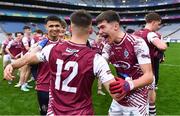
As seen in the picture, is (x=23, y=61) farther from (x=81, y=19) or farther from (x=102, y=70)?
(x=102, y=70)

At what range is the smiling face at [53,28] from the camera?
565 cm

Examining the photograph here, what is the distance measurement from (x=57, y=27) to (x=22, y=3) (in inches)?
2370

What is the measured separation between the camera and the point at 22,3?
63719mm

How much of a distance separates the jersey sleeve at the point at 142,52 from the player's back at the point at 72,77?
0.90 metres

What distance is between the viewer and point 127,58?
449 cm

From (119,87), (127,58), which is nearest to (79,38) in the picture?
(119,87)

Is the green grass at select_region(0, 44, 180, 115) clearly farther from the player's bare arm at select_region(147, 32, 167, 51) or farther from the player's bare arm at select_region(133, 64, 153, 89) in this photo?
the player's bare arm at select_region(133, 64, 153, 89)

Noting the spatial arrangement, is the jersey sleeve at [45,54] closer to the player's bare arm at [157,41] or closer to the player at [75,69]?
the player at [75,69]

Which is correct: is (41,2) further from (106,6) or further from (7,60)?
(7,60)

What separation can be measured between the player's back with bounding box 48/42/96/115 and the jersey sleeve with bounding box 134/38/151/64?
0.90 meters

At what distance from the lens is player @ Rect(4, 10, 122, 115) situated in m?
3.37

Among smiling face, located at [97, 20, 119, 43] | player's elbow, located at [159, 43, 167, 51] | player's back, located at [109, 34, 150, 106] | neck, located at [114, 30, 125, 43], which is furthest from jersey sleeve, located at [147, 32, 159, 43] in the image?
smiling face, located at [97, 20, 119, 43]

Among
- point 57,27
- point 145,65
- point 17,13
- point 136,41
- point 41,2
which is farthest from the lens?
point 41,2

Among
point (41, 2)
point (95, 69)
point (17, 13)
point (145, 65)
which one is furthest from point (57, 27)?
point (41, 2)
